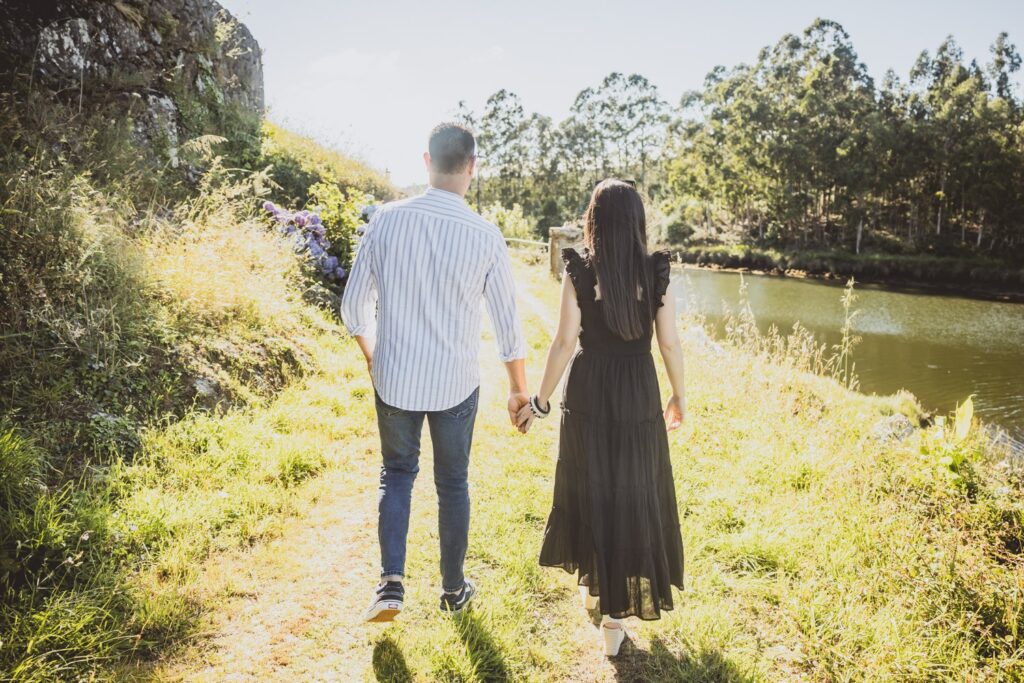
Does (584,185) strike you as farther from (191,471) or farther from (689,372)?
(191,471)

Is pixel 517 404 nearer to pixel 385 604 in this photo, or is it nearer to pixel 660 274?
pixel 660 274

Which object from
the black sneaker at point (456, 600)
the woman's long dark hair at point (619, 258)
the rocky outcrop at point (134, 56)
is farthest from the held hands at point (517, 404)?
the rocky outcrop at point (134, 56)

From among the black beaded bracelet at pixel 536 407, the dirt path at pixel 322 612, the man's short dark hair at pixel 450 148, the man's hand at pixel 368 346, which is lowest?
the dirt path at pixel 322 612

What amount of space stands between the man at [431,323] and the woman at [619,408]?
284mm

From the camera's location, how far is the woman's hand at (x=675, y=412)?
97.3 inches

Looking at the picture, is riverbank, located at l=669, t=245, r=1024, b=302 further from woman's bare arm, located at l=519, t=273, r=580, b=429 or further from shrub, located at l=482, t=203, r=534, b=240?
woman's bare arm, located at l=519, t=273, r=580, b=429

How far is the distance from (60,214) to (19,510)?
7.45ft

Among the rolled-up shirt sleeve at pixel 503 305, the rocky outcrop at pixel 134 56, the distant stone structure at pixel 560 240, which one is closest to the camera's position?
the rolled-up shirt sleeve at pixel 503 305

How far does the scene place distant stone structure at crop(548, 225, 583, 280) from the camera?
1064cm

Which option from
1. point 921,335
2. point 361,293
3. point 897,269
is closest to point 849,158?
point 897,269

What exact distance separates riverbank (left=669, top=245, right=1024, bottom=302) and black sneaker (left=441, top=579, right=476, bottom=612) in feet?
96.7

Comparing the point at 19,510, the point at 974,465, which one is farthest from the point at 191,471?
the point at 974,465

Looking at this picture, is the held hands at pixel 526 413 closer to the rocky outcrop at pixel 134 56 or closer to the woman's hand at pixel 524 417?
the woman's hand at pixel 524 417

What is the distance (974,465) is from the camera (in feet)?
14.2
